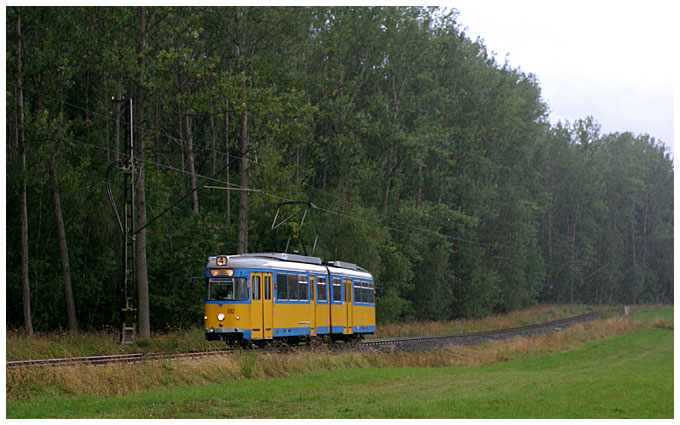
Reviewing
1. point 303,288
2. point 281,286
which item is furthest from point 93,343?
point 303,288

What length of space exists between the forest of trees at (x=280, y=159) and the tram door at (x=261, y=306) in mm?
5957

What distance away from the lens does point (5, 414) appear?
13508 millimetres

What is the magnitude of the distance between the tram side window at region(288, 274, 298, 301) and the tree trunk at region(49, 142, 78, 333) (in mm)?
8562

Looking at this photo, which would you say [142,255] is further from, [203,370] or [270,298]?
[203,370]

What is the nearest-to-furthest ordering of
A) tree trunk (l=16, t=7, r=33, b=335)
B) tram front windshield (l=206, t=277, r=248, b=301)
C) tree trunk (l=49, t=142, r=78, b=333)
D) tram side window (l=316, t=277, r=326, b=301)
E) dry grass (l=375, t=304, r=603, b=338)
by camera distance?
tram front windshield (l=206, t=277, r=248, b=301), tree trunk (l=16, t=7, r=33, b=335), tram side window (l=316, t=277, r=326, b=301), tree trunk (l=49, t=142, r=78, b=333), dry grass (l=375, t=304, r=603, b=338)

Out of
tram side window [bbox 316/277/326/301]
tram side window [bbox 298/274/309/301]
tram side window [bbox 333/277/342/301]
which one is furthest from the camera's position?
tram side window [bbox 333/277/342/301]

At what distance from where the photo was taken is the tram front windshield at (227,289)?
2645 centimetres

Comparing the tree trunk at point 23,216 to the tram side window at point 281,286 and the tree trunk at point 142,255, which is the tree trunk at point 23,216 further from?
the tram side window at point 281,286

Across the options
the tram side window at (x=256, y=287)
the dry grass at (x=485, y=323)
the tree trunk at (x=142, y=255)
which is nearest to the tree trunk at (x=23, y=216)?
the tree trunk at (x=142, y=255)

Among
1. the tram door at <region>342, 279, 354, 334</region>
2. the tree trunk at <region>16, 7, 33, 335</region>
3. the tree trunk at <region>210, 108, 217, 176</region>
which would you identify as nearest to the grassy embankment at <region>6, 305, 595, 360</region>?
the tree trunk at <region>16, 7, 33, 335</region>

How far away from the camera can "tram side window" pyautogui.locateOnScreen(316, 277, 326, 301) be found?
30306 mm

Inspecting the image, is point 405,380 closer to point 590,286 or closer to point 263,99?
point 263,99

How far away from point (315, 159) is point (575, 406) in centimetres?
4082

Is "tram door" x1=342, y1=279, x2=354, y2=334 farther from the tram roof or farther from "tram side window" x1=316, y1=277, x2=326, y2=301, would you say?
"tram side window" x1=316, y1=277, x2=326, y2=301
